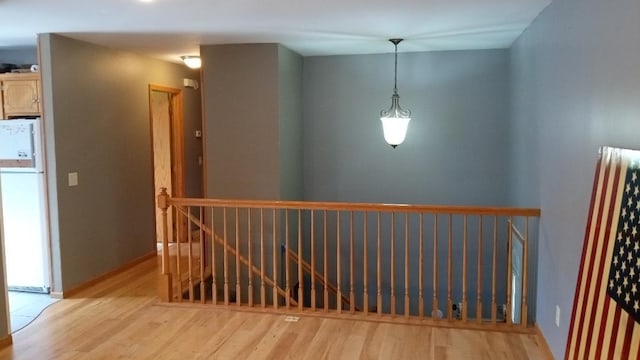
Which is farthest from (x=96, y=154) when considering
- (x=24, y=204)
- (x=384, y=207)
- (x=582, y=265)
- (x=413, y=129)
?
(x=582, y=265)

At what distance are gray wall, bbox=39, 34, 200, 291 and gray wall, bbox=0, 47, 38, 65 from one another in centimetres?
84

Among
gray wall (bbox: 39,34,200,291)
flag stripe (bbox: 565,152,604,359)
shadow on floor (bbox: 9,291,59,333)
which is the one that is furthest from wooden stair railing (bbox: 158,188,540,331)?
flag stripe (bbox: 565,152,604,359)

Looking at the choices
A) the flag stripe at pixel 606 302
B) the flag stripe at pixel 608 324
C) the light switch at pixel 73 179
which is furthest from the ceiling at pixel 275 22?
the flag stripe at pixel 608 324

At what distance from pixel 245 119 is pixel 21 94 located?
81.8 inches

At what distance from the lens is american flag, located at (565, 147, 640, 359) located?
2008mm

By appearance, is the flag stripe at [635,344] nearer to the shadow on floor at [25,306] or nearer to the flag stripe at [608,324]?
the flag stripe at [608,324]

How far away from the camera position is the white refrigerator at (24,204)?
469 cm

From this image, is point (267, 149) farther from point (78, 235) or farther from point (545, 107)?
point (545, 107)

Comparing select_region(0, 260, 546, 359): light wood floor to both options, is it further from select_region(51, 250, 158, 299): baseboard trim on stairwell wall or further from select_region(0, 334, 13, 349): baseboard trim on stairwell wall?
select_region(51, 250, 158, 299): baseboard trim on stairwell wall

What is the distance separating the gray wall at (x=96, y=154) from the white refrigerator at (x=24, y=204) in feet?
0.49

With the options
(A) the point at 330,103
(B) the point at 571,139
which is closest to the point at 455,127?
(A) the point at 330,103

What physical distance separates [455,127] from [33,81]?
14.1 feet

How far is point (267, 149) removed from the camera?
17.4 ft

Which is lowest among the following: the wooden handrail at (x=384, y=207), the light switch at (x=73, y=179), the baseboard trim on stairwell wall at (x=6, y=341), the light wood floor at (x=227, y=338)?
the light wood floor at (x=227, y=338)
